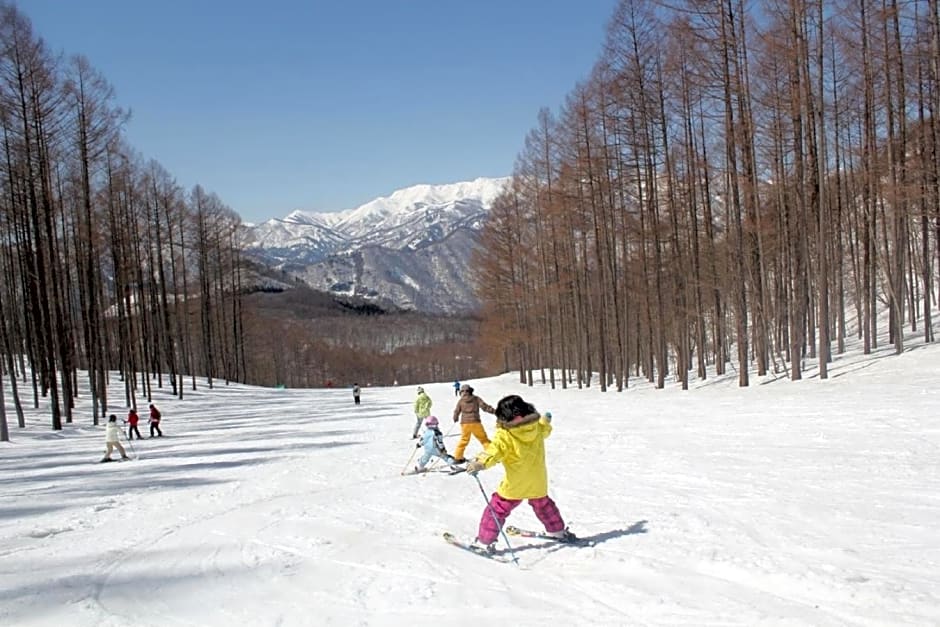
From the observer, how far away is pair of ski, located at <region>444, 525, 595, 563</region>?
6.41 m

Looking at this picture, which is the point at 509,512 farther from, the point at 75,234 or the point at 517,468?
the point at 75,234

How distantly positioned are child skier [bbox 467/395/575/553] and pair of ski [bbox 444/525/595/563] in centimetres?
4

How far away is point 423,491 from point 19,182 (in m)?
21.6

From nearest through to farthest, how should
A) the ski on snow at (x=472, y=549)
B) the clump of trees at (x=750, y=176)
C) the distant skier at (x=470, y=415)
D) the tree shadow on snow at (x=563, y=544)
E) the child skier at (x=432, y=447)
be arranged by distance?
the ski on snow at (x=472, y=549) < the tree shadow on snow at (x=563, y=544) < the child skier at (x=432, y=447) < the distant skier at (x=470, y=415) < the clump of trees at (x=750, y=176)

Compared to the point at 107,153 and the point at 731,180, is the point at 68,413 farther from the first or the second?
the point at 731,180

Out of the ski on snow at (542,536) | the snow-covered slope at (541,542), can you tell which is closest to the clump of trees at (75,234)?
the snow-covered slope at (541,542)

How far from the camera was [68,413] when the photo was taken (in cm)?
2405

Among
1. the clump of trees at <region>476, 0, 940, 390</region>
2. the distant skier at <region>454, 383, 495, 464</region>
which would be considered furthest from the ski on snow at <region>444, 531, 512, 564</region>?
the clump of trees at <region>476, 0, 940, 390</region>

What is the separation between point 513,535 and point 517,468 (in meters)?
0.96

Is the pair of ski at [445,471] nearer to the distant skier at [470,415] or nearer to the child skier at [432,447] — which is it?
the child skier at [432,447]

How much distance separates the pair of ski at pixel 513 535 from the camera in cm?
641

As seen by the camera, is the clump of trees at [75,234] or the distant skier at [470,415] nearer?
the distant skier at [470,415]

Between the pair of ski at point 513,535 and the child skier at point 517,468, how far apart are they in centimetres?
4

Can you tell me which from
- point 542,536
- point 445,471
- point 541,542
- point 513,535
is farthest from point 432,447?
point 541,542
